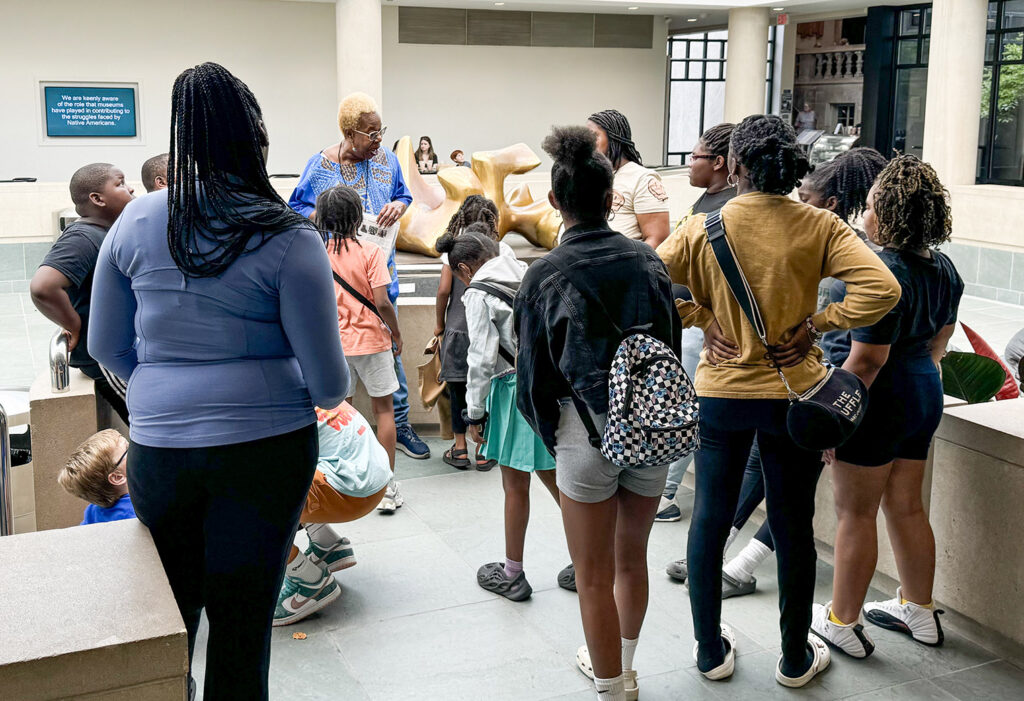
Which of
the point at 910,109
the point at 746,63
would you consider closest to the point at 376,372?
the point at 746,63

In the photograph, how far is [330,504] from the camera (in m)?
3.84

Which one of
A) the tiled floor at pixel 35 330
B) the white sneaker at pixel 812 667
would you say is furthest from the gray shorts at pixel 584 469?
the tiled floor at pixel 35 330

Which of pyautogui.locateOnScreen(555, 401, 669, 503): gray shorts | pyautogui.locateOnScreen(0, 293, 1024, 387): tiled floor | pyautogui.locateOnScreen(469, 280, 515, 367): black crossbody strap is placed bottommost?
pyautogui.locateOnScreen(0, 293, 1024, 387): tiled floor

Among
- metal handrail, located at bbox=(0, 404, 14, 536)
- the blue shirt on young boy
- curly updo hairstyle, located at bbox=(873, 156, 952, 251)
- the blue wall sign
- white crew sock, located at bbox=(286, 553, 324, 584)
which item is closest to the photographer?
metal handrail, located at bbox=(0, 404, 14, 536)

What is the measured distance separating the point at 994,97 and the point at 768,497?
64.1 ft

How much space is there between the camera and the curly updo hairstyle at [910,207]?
3352mm

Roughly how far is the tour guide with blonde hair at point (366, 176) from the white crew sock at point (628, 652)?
9.69 feet

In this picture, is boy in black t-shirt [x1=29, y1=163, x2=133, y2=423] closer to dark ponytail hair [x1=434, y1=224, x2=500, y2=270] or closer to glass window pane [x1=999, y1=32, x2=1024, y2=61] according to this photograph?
dark ponytail hair [x1=434, y1=224, x2=500, y2=270]

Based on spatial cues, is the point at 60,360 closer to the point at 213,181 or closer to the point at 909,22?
the point at 213,181

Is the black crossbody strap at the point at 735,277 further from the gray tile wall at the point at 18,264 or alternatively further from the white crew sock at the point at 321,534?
the gray tile wall at the point at 18,264

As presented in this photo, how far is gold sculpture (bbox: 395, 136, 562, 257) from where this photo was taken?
8.34 metres

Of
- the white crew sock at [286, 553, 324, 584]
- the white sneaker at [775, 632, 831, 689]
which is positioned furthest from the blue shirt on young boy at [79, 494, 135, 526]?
the white sneaker at [775, 632, 831, 689]

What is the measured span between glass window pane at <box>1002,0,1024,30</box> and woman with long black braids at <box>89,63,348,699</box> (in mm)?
20787

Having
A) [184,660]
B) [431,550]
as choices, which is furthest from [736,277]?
[431,550]
